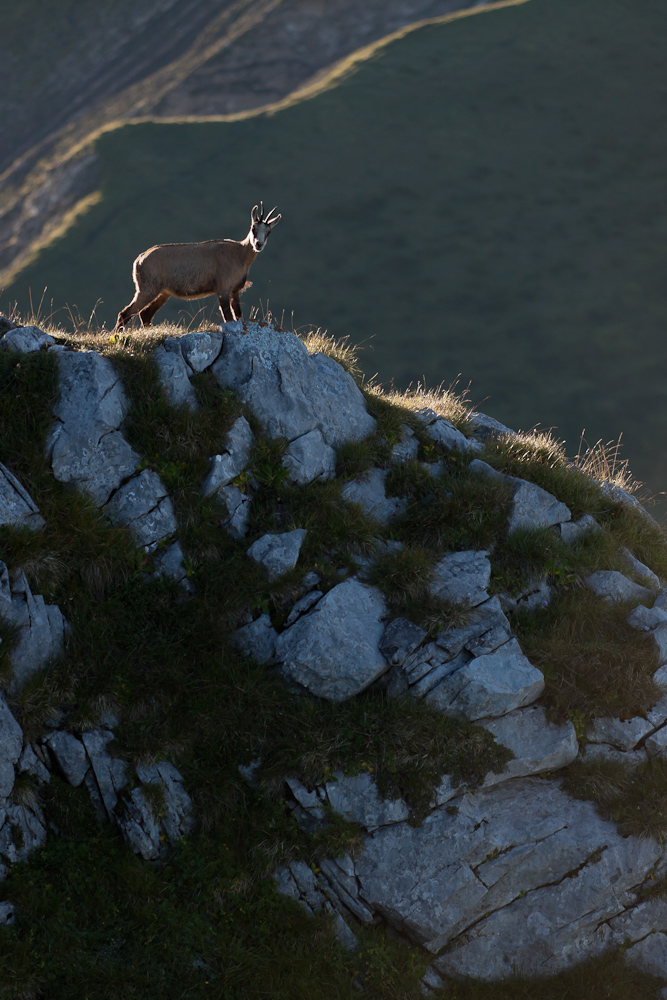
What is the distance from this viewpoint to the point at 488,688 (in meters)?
8.73

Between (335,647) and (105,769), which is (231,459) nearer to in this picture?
(335,647)

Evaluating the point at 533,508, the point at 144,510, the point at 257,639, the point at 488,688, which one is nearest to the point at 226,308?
the point at 144,510

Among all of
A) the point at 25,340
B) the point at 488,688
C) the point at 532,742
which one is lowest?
the point at 532,742

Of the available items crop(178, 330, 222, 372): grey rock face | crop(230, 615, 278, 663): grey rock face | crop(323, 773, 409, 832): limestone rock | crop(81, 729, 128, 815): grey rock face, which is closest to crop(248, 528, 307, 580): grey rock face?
crop(230, 615, 278, 663): grey rock face

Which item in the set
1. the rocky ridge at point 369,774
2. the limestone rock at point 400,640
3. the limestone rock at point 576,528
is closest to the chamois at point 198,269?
the rocky ridge at point 369,774

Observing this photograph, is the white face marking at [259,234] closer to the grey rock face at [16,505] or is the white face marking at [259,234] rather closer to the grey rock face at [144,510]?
the grey rock face at [144,510]

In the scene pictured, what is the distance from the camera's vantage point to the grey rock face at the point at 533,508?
10.7m

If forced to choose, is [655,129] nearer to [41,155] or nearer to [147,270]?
[41,155]

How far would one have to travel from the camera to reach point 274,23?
108812 mm

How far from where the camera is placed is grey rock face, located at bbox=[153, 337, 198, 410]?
10.3m

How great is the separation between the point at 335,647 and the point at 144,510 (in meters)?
3.05

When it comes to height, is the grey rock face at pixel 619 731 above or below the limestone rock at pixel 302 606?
below

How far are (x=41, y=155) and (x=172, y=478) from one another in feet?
333

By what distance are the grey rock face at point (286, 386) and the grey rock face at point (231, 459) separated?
1.28 ft
